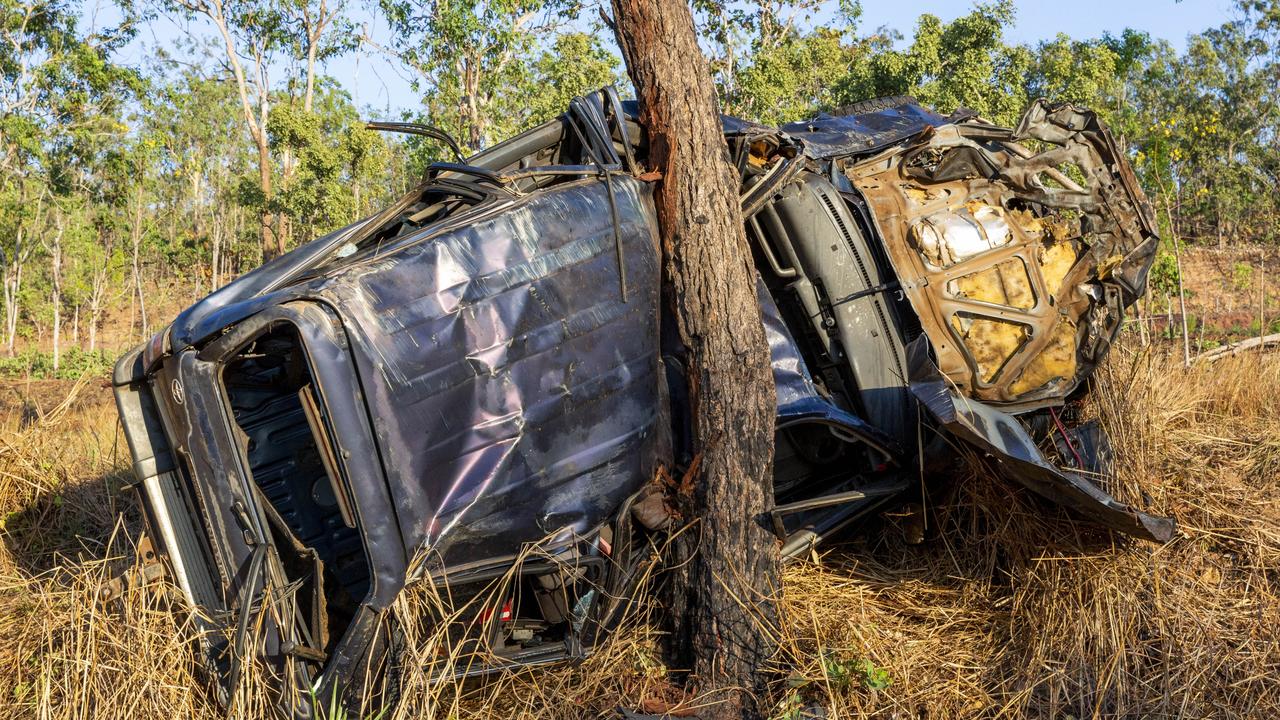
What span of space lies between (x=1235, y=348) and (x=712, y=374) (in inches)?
207

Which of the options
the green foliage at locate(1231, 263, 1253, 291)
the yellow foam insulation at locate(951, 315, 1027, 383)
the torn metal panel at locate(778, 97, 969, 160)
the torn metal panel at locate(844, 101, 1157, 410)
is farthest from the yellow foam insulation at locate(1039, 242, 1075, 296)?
the green foliage at locate(1231, 263, 1253, 291)

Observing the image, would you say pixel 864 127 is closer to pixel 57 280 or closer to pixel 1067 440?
pixel 1067 440

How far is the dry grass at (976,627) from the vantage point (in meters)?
3.39

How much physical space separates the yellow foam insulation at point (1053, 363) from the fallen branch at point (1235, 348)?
217cm

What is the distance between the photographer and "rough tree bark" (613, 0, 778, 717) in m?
3.51

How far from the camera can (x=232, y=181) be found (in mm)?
26656

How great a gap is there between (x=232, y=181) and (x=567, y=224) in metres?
26.0

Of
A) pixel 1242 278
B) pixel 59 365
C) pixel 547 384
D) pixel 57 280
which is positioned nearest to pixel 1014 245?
pixel 547 384

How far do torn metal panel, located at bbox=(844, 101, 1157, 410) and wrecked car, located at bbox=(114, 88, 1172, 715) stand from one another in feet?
0.06

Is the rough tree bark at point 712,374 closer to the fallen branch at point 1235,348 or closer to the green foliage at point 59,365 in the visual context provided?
the fallen branch at point 1235,348

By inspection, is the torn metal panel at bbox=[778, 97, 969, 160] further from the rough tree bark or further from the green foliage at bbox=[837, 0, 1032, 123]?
the green foliage at bbox=[837, 0, 1032, 123]

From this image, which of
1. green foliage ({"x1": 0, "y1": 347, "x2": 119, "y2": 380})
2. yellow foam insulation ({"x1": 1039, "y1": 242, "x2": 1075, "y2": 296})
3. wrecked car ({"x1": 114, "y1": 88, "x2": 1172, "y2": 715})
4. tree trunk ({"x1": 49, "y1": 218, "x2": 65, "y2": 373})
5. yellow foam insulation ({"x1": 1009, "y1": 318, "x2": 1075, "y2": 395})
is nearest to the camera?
wrecked car ({"x1": 114, "y1": 88, "x2": 1172, "y2": 715})

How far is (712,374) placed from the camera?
351 centimetres

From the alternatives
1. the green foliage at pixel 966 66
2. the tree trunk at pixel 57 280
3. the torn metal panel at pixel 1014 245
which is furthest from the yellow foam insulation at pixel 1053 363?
the tree trunk at pixel 57 280
